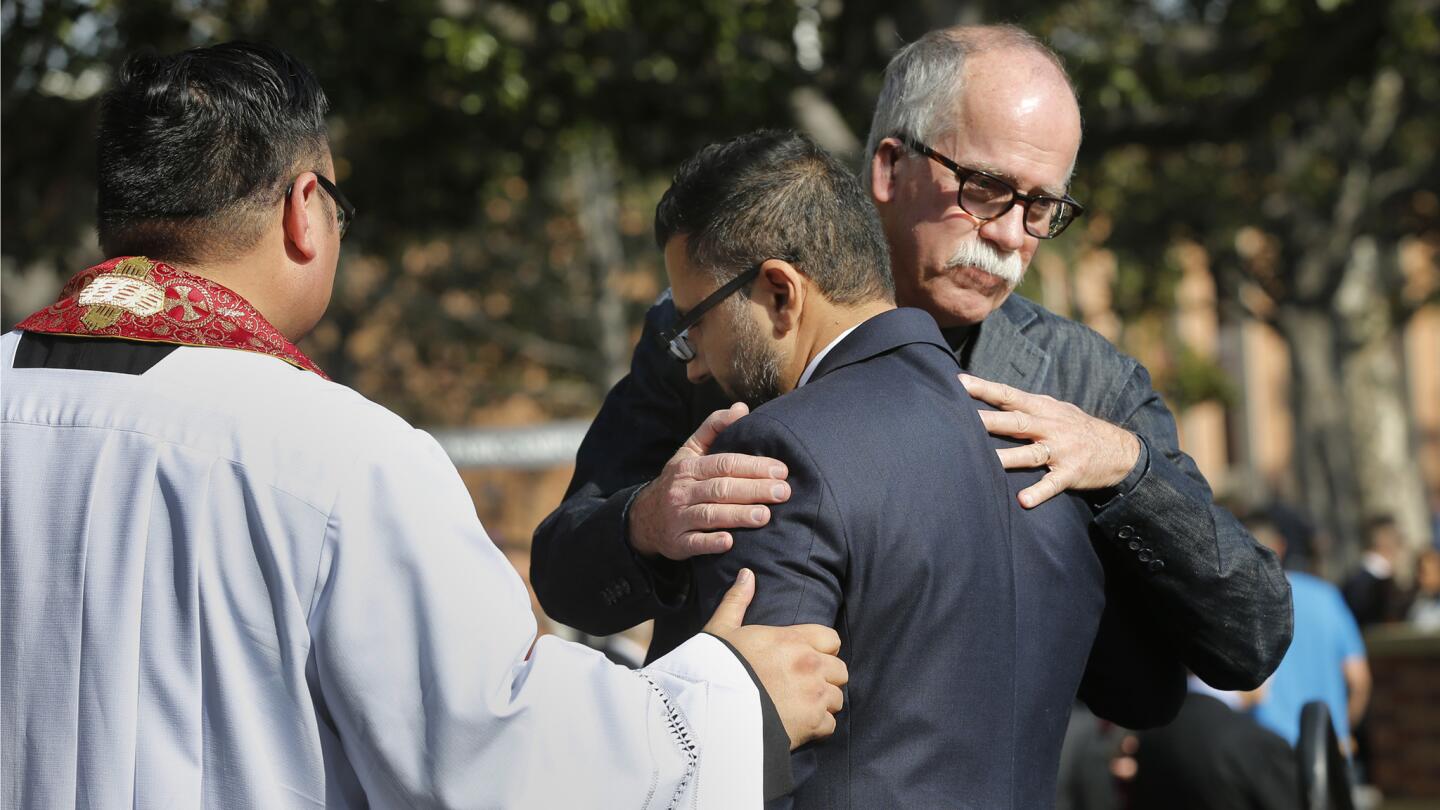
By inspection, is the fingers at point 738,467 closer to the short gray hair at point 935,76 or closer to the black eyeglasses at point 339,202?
the black eyeglasses at point 339,202

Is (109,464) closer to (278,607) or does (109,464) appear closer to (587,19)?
(278,607)

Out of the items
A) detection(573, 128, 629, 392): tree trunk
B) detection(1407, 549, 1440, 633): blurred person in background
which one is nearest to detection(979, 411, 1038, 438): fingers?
detection(1407, 549, 1440, 633): blurred person in background

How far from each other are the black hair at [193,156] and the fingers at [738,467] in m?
0.69

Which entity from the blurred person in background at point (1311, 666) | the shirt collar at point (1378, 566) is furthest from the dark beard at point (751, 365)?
the shirt collar at point (1378, 566)

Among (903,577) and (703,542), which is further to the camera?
(703,542)

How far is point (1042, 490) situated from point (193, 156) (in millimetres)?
1288

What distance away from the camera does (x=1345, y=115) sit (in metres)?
18.4

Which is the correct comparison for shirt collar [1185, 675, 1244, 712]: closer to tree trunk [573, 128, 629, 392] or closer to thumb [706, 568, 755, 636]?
thumb [706, 568, 755, 636]

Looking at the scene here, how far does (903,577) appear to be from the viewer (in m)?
2.21

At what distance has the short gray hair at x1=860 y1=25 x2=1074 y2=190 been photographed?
2955 millimetres

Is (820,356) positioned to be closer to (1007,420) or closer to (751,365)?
(751,365)

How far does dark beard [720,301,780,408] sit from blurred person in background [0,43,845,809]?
518 mm

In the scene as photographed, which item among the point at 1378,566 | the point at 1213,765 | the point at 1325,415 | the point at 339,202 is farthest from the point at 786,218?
the point at 1325,415

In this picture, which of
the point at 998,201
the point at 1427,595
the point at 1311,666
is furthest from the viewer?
the point at 1427,595
